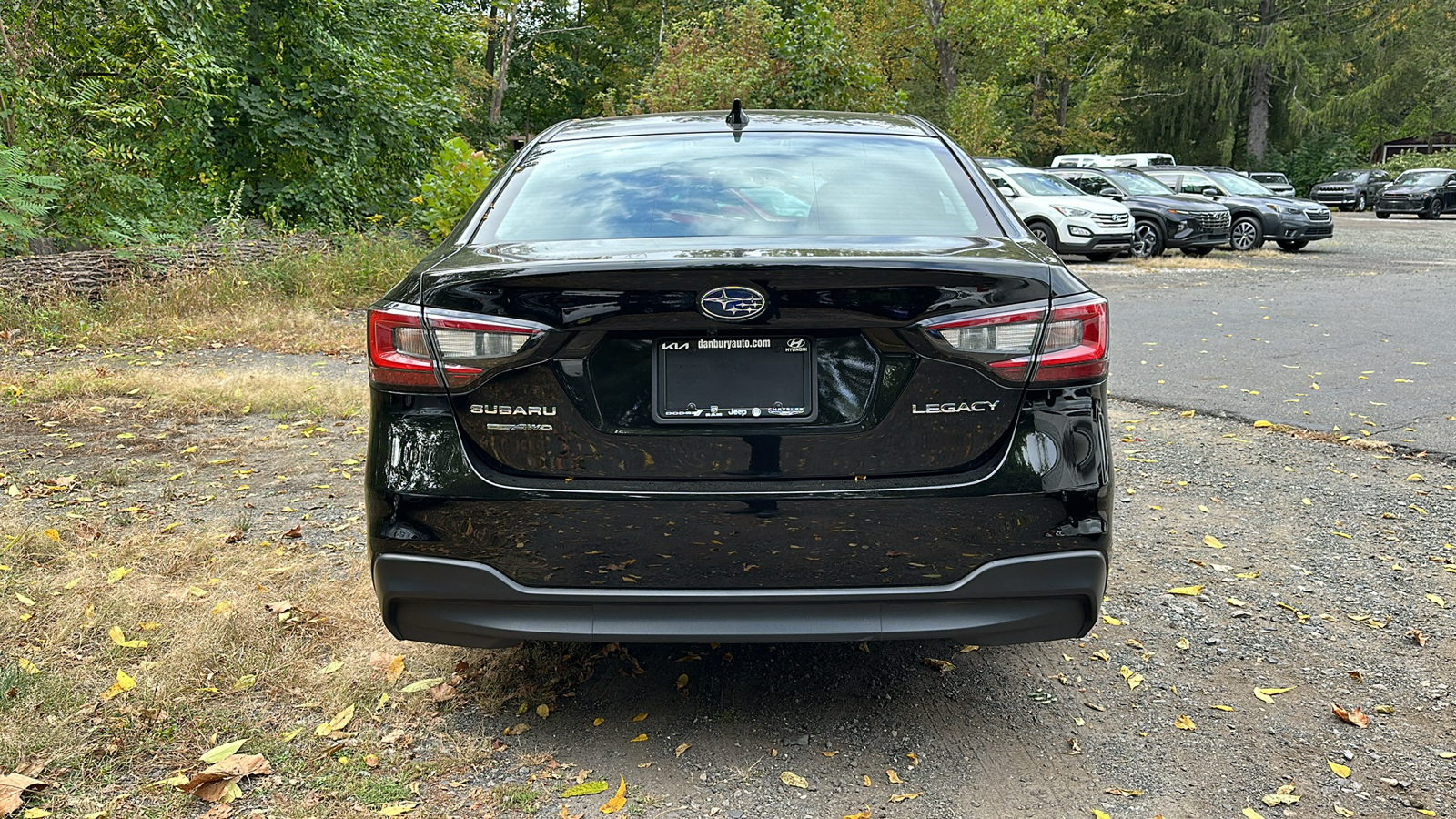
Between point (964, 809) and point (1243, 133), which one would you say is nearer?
point (964, 809)

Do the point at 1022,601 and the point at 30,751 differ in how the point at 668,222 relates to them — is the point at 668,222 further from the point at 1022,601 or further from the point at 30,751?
the point at 30,751

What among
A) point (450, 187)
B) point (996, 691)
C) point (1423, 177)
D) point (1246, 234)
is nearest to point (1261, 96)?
point (1423, 177)

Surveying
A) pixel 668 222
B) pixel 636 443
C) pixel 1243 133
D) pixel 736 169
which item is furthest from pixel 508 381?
pixel 1243 133

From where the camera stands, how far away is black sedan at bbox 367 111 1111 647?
2562 millimetres

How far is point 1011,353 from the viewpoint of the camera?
8.53ft

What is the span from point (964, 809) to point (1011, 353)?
1060 mm

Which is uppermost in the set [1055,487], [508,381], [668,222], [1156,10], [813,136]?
[1156,10]

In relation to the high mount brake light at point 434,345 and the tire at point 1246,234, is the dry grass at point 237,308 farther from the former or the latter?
the tire at point 1246,234

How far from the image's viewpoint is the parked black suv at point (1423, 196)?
32312 mm

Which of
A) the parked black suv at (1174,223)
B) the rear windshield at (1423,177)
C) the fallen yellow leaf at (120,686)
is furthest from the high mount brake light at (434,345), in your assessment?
the rear windshield at (1423,177)

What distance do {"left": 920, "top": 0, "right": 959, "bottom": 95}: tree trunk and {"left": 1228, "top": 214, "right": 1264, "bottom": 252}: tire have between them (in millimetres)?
16923

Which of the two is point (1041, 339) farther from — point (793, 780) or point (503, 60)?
point (503, 60)

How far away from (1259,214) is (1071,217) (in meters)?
4.61

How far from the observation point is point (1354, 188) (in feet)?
125
